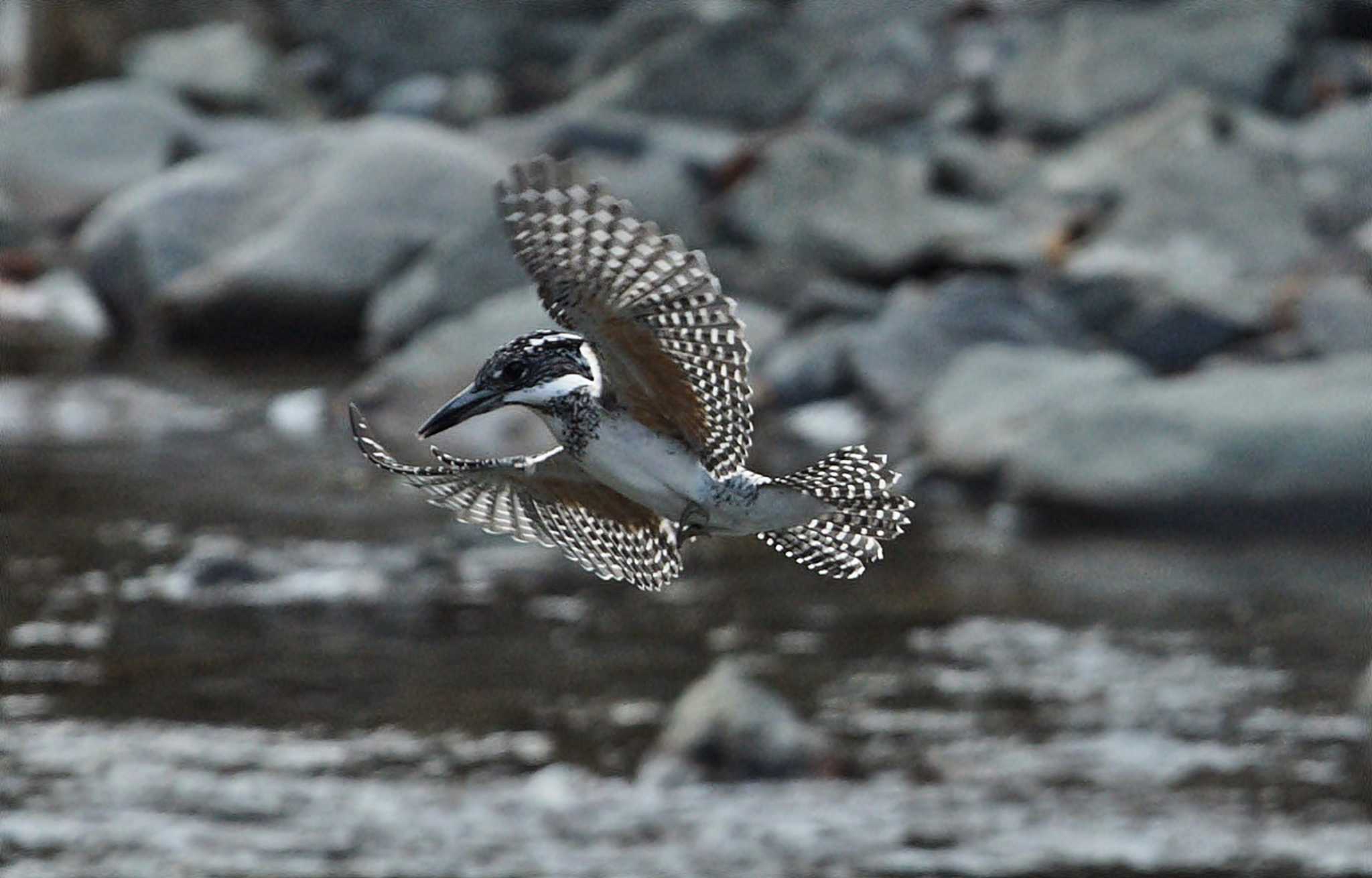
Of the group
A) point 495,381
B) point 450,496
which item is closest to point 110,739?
point 450,496

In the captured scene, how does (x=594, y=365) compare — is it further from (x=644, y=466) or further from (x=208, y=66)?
(x=208, y=66)

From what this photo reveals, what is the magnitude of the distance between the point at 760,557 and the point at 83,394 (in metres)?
6.95

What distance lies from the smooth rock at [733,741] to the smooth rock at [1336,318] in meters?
8.26

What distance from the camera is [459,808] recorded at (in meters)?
14.2

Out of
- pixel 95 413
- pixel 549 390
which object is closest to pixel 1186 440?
pixel 95 413

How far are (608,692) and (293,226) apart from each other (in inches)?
405

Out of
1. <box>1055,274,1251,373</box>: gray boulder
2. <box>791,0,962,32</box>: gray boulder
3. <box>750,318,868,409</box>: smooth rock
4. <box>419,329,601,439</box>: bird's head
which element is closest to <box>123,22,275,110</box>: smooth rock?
<box>791,0,962,32</box>: gray boulder

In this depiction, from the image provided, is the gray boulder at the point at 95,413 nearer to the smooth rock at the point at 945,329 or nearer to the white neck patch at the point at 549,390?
the smooth rock at the point at 945,329

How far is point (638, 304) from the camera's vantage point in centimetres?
559

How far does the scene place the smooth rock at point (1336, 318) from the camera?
→ 21.4 meters

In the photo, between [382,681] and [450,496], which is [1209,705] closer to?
[382,681]

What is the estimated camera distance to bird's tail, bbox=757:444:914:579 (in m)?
5.88

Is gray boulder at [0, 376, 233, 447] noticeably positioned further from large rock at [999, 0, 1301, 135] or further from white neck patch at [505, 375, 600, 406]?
white neck patch at [505, 375, 600, 406]

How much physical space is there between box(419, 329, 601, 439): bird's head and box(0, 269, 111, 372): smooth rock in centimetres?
1942
